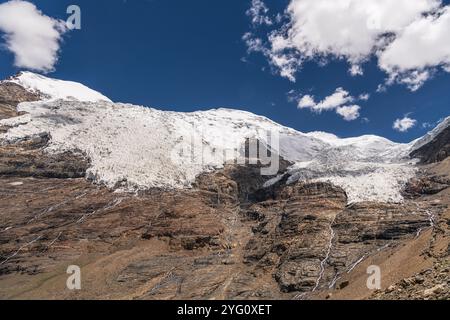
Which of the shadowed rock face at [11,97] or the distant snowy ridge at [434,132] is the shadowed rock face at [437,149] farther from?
the shadowed rock face at [11,97]

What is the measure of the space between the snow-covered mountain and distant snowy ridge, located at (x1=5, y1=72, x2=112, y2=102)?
0.68 metres

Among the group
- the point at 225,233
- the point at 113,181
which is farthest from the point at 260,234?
the point at 113,181

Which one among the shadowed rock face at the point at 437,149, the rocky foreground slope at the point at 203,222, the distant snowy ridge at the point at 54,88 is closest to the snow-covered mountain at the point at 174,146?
the rocky foreground slope at the point at 203,222

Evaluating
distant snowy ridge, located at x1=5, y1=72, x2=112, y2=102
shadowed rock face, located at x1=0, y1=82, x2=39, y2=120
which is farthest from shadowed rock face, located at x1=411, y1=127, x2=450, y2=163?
distant snowy ridge, located at x1=5, y1=72, x2=112, y2=102

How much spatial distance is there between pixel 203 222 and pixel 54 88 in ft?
357

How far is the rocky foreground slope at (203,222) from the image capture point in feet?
195

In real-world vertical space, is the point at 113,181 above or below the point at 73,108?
below

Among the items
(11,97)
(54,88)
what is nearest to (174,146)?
(11,97)

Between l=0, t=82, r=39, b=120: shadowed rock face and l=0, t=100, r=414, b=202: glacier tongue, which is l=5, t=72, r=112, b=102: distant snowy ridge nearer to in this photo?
l=0, t=82, r=39, b=120: shadowed rock face

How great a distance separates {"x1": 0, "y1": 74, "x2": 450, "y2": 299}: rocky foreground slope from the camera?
59.5m

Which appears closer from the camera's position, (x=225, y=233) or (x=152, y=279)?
(x=152, y=279)

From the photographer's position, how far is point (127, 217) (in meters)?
86.1
